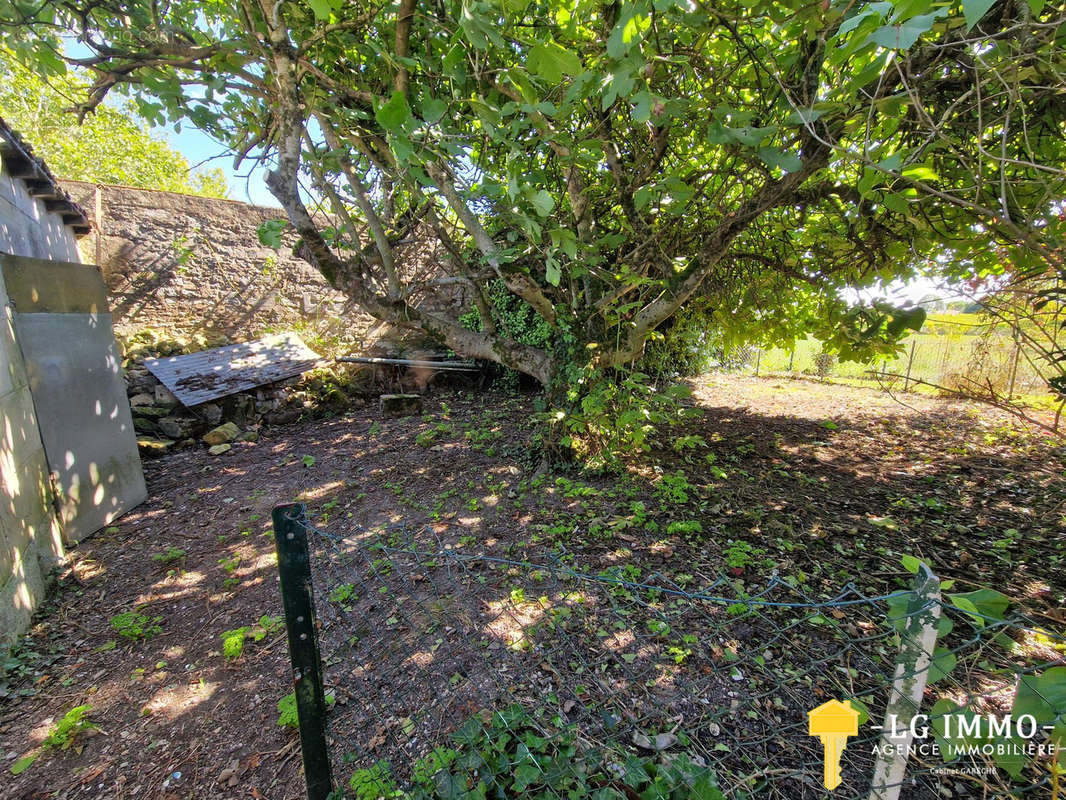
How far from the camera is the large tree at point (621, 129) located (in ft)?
5.95

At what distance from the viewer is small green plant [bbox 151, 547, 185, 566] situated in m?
3.29

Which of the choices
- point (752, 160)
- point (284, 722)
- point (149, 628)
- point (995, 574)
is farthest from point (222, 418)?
point (995, 574)

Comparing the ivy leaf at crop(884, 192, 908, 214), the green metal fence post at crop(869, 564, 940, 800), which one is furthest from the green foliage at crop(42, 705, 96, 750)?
the ivy leaf at crop(884, 192, 908, 214)

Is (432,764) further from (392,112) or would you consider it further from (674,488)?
(674,488)

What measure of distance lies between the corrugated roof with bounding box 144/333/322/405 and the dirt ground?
1.02 metres

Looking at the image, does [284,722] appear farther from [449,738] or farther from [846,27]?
[846,27]

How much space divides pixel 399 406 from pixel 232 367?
2.69 m

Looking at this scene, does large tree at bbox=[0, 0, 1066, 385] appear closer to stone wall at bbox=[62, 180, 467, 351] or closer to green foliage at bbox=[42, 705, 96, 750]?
stone wall at bbox=[62, 180, 467, 351]

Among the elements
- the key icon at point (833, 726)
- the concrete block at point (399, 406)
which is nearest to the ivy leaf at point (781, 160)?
the key icon at point (833, 726)

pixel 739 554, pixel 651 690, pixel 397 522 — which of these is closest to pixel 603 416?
pixel 739 554

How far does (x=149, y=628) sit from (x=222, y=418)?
14.3ft

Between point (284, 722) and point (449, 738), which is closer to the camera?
point (449, 738)

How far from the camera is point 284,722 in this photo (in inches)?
76.9

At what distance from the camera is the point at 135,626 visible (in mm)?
2625
